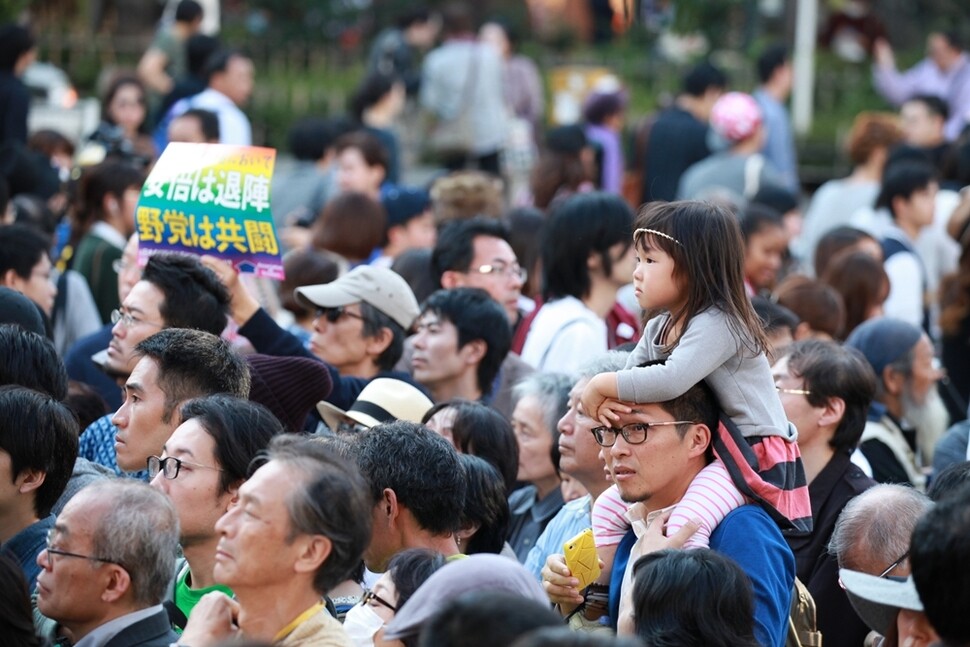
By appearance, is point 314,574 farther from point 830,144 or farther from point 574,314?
point 830,144

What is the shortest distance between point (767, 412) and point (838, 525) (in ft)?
2.20

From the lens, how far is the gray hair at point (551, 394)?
19.2 feet

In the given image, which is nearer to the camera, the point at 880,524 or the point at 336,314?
the point at 880,524

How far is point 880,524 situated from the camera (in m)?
4.53

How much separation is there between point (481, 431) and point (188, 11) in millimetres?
9554

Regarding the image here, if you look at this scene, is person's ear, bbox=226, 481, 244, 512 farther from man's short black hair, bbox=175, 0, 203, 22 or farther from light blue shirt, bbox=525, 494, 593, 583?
man's short black hair, bbox=175, 0, 203, 22

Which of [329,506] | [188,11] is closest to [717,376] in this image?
[329,506]

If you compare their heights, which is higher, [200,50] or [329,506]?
[329,506]

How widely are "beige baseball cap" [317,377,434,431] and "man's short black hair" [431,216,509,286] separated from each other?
1555 mm

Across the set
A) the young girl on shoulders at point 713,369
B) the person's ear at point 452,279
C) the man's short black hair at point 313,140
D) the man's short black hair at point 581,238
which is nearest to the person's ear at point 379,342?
the person's ear at point 452,279

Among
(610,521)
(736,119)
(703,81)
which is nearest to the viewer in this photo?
(610,521)

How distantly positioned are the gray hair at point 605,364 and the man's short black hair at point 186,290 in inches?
57.5

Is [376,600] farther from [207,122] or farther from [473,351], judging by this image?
[207,122]

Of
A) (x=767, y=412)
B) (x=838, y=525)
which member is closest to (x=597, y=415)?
(x=767, y=412)
